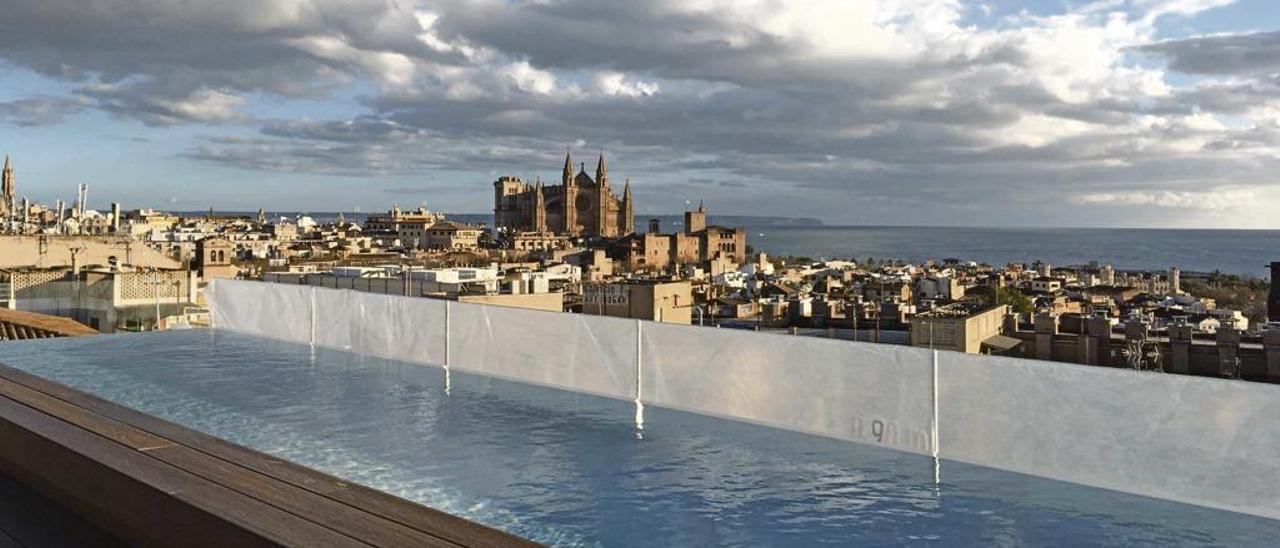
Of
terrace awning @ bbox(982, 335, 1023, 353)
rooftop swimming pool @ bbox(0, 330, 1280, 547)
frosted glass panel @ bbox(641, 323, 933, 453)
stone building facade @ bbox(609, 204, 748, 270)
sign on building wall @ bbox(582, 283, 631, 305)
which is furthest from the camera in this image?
stone building facade @ bbox(609, 204, 748, 270)

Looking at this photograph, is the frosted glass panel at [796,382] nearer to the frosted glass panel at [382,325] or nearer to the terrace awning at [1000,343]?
the frosted glass panel at [382,325]

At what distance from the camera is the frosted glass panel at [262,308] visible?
27.8 feet

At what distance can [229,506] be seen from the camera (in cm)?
169

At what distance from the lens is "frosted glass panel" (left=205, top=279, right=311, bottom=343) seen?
8.46 meters

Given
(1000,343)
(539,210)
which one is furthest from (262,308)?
(539,210)

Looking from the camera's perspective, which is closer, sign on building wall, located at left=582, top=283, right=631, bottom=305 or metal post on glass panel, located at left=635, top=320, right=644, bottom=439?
metal post on glass panel, located at left=635, top=320, right=644, bottom=439

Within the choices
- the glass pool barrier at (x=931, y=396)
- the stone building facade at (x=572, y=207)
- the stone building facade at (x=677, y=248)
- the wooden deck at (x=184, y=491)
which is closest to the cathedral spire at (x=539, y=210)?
the stone building facade at (x=572, y=207)

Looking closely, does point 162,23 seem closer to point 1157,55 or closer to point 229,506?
point 229,506

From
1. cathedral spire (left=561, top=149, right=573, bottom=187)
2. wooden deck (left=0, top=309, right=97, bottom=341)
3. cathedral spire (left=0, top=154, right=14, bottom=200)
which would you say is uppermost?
cathedral spire (left=561, top=149, right=573, bottom=187)

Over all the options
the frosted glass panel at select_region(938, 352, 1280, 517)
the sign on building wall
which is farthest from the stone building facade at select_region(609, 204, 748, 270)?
the frosted glass panel at select_region(938, 352, 1280, 517)

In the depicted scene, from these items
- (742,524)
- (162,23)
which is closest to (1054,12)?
(162,23)

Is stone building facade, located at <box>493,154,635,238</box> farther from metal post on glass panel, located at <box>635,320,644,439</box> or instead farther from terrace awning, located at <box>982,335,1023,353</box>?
metal post on glass panel, located at <box>635,320,644,439</box>

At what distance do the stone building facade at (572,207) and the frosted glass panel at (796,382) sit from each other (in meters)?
140

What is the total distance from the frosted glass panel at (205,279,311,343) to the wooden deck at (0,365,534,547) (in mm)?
5865
